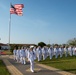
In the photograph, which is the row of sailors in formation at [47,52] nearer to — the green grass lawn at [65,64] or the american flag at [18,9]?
the green grass lawn at [65,64]

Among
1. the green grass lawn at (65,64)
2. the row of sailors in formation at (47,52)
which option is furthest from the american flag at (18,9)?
the green grass lawn at (65,64)

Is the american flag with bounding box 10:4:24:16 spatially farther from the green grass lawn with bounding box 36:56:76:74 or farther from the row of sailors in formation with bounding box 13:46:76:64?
the green grass lawn with bounding box 36:56:76:74

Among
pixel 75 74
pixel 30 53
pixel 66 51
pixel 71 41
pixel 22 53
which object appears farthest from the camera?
pixel 71 41

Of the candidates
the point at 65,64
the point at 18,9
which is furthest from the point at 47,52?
the point at 18,9

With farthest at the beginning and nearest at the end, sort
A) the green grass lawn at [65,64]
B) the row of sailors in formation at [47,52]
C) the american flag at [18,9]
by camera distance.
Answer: the american flag at [18,9] → the row of sailors in formation at [47,52] → the green grass lawn at [65,64]

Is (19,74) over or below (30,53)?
below

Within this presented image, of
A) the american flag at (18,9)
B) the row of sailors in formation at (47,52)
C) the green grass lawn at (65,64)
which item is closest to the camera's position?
the green grass lawn at (65,64)

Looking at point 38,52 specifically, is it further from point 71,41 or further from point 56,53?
point 71,41

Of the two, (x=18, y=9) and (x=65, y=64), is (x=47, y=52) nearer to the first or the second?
(x=65, y=64)

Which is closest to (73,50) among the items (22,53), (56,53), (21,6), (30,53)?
(56,53)

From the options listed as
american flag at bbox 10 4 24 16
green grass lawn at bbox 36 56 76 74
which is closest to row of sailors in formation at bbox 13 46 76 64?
green grass lawn at bbox 36 56 76 74

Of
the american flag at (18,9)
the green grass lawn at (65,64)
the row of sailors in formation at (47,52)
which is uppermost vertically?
the american flag at (18,9)

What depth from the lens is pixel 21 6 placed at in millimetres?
49750

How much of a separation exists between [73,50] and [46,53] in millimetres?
7374
